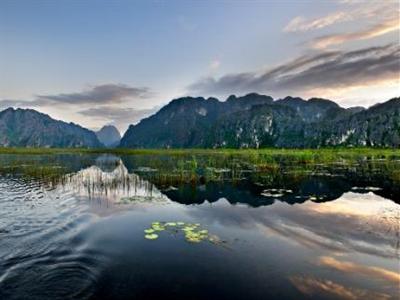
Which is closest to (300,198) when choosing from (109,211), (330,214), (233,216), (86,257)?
(330,214)

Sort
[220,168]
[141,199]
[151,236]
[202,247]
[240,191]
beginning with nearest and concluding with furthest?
[202,247], [151,236], [141,199], [240,191], [220,168]

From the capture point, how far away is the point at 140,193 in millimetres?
31672

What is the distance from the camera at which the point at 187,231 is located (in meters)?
18.5

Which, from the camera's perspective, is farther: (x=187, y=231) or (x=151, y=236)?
(x=187, y=231)

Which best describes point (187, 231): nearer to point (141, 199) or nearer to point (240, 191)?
point (141, 199)

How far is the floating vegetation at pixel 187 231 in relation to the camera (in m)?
17.1

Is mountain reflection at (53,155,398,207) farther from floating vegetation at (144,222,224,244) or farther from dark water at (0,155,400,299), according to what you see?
floating vegetation at (144,222,224,244)

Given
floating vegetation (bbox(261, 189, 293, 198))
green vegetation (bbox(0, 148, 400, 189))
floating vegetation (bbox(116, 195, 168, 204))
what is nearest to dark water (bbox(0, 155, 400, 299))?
floating vegetation (bbox(116, 195, 168, 204))

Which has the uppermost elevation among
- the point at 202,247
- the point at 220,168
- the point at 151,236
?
the point at 220,168

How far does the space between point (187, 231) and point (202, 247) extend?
9.73ft

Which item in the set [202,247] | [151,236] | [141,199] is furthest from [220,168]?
[202,247]

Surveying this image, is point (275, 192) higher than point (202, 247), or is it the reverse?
point (275, 192)

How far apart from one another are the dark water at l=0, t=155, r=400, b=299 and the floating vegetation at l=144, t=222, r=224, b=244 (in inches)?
16.5

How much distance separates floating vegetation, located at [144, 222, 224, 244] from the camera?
17062 mm
